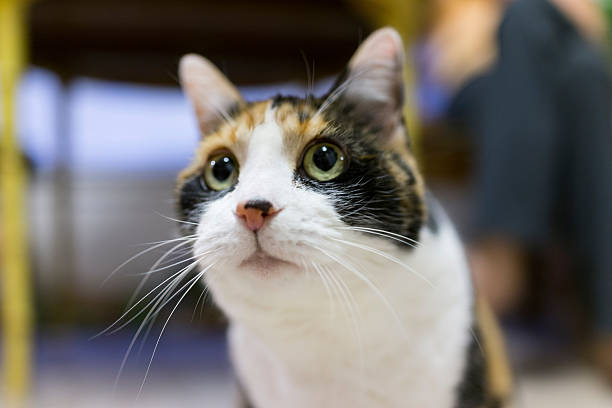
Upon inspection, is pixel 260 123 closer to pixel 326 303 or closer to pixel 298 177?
pixel 298 177

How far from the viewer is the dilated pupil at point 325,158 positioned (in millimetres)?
529

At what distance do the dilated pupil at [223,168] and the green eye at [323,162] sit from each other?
0.29 feet

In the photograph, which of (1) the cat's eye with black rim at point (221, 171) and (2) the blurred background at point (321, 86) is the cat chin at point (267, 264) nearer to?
(1) the cat's eye with black rim at point (221, 171)

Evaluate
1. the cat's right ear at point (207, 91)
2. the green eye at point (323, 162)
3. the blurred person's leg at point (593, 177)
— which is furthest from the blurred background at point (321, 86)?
the green eye at point (323, 162)

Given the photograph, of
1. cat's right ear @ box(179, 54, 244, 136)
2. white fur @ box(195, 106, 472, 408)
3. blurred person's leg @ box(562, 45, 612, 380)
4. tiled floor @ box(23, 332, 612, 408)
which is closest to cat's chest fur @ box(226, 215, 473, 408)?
white fur @ box(195, 106, 472, 408)

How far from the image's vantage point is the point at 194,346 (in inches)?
59.7

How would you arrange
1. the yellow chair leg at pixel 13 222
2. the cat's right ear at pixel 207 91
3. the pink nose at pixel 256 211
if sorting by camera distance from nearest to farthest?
1. the pink nose at pixel 256 211
2. the cat's right ear at pixel 207 91
3. the yellow chair leg at pixel 13 222

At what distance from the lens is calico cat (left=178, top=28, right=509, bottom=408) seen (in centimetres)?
49

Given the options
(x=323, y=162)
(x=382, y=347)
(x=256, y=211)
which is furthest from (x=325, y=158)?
(x=382, y=347)

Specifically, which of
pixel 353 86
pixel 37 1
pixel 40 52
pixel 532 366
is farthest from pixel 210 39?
pixel 532 366

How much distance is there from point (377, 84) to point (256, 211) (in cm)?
22

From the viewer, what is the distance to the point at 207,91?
24.5 inches

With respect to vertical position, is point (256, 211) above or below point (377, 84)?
below

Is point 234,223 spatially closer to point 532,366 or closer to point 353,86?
point 353,86
